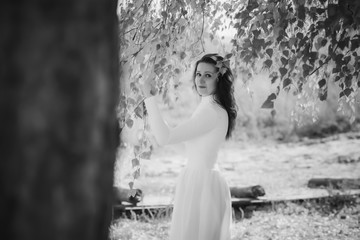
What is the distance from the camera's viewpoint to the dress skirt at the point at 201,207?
99.7 inches

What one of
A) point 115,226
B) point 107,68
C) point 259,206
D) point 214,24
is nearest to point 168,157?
point 259,206

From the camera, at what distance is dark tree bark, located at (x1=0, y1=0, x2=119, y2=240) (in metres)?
0.70

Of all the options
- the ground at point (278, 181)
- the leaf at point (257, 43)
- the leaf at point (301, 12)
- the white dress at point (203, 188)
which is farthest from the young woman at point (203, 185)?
the ground at point (278, 181)

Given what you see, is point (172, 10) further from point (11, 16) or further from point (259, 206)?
point (259, 206)

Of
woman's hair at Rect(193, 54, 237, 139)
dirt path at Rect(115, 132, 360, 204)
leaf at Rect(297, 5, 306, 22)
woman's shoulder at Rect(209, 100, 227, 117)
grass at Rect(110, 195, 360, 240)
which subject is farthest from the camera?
dirt path at Rect(115, 132, 360, 204)

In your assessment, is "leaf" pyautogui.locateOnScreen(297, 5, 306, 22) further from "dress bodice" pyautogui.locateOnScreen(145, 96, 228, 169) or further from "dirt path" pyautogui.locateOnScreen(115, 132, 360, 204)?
"dirt path" pyautogui.locateOnScreen(115, 132, 360, 204)

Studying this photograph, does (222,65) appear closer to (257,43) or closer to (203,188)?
(257,43)

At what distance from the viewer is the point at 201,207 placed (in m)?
2.55

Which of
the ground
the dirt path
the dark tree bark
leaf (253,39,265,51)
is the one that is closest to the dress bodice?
leaf (253,39,265,51)

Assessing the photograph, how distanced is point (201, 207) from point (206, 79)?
0.86 m

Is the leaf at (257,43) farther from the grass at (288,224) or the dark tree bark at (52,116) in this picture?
the grass at (288,224)

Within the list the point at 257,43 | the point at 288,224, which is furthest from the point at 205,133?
the point at 288,224

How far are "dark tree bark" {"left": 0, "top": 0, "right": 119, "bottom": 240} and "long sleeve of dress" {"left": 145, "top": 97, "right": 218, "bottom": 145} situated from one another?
1464mm

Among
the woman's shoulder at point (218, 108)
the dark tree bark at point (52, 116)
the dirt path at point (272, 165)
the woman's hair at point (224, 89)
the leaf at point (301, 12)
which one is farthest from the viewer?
the dirt path at point (272, 165)
